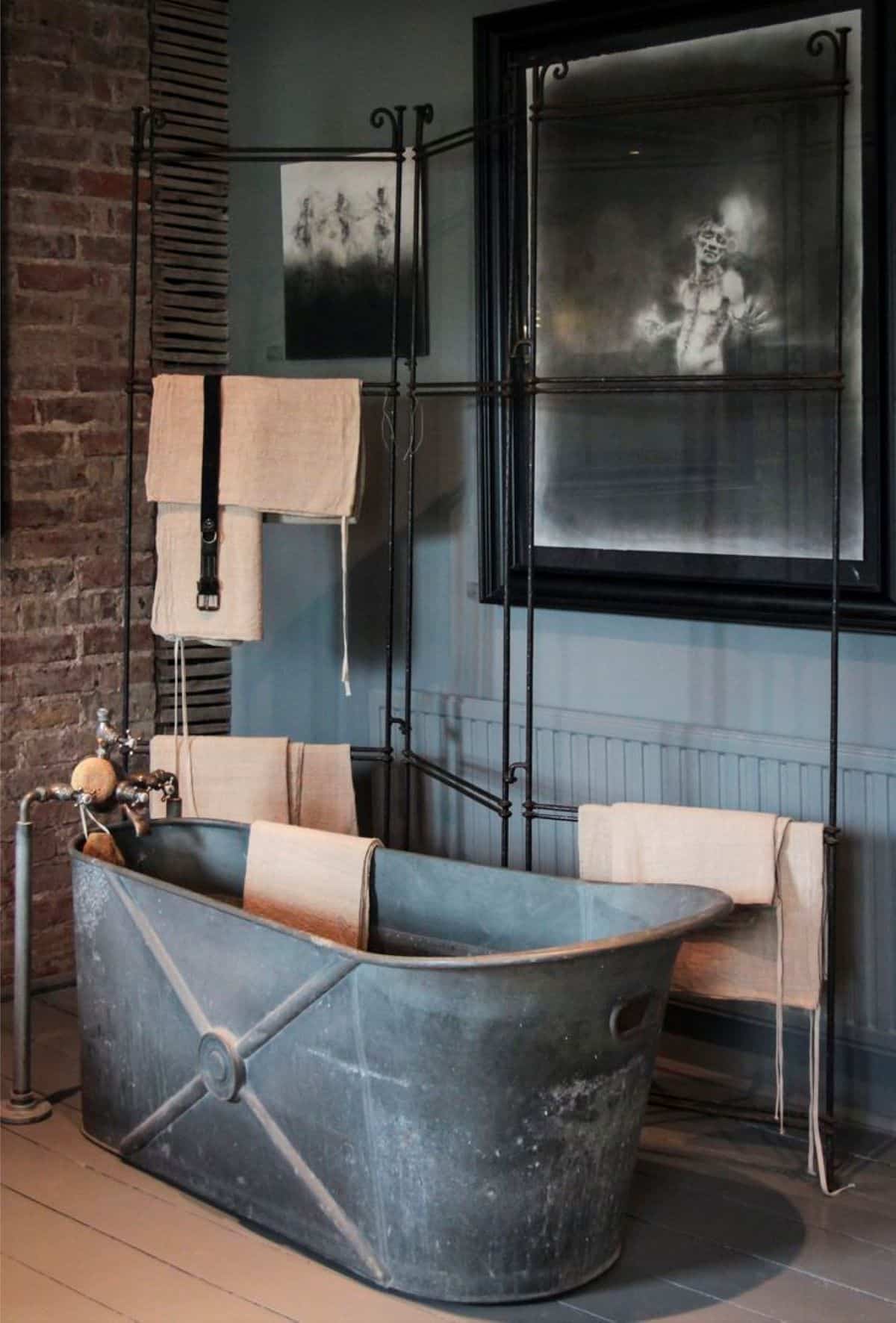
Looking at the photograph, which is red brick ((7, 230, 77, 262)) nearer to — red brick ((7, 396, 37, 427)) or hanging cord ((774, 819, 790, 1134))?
red brick ((7, 396, 37, 427))

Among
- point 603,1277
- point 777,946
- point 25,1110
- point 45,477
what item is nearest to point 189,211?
point 45,477

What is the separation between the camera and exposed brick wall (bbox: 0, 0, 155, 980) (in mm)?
3602

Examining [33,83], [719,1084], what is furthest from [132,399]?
[719,1084]

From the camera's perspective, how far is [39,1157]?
9.55 feet

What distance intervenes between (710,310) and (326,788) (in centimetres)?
121

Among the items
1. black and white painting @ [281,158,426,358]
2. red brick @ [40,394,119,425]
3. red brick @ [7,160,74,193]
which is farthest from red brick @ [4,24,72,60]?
red brick @ [40,394,119,425]

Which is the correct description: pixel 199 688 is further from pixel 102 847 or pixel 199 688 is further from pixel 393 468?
pixel 102 847

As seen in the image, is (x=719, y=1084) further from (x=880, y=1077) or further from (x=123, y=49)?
(x=123, y=49)

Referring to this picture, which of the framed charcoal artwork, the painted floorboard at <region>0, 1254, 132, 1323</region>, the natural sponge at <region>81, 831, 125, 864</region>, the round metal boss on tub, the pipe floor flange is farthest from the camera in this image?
the pipe floor flange

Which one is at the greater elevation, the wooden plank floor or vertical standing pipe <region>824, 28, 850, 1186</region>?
vertical standing pipe <region>824, 28, 850, 1186</region>

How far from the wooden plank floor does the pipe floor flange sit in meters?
0.02

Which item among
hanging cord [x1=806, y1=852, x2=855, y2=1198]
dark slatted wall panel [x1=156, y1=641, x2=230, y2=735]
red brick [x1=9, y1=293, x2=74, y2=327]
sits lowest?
hanging cord [x1=806, y1=852, x2=855, y2=1198]

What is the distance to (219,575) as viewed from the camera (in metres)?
3.25

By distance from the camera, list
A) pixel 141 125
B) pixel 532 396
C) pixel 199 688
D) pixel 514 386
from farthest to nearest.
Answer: pixel 199 688 < pixel 141 125 < pixel 514 386 < pixel 532 396
